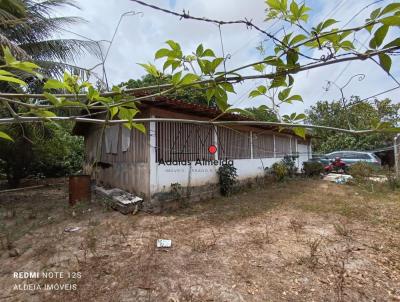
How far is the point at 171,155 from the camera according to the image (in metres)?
6.20

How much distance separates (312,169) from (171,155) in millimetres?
7717

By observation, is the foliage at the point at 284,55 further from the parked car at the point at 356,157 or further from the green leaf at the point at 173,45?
the parked car at the point at 356,157

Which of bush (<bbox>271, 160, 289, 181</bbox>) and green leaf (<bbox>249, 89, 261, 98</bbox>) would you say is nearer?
green leaf (<bbox>249, 89, 261, 98</bbox>)

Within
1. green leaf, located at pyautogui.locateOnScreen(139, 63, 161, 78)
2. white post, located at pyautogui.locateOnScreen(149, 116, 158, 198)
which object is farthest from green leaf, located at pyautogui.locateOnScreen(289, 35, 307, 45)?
white post, located at pyautogui.locateOnScreen(149, 116, 158, 198)

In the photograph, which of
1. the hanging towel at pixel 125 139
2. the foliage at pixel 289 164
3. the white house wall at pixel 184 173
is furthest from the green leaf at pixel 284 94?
the foliage at pixel 289 164

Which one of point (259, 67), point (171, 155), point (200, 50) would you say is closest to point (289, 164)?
point (171, 155)

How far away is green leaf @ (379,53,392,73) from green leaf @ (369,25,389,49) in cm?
3

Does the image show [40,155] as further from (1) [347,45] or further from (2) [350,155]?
(2) [350,155]

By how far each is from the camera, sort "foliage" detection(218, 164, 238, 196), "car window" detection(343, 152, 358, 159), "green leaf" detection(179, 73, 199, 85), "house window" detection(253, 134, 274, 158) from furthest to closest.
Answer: "car window" detection(343, 152, 358, 159), "house window" detection(253, 134, 274, 158), "foliage" detection(218, 164, 238, 196), "green leaf" detection(179, 73, 199, 85)

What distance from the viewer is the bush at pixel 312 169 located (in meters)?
11.7

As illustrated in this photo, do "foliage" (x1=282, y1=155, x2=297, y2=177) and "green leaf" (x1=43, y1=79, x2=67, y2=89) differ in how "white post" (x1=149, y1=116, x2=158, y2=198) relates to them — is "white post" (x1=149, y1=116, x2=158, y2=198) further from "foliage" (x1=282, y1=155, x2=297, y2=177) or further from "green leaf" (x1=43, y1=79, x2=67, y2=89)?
"foliage" (x1=282, y1=155, x2=297, y2=177)

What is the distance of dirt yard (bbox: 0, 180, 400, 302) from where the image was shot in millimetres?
2779

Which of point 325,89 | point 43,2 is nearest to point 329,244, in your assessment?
point 325,89

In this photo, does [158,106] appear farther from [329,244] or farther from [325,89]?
[325,89]
